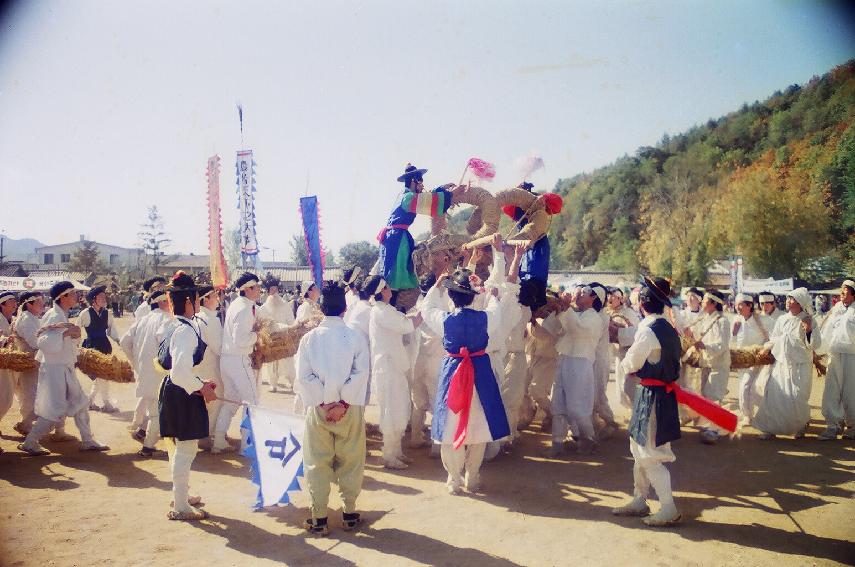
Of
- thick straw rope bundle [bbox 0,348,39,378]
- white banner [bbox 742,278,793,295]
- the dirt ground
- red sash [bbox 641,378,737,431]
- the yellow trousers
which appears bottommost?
the dirt ground

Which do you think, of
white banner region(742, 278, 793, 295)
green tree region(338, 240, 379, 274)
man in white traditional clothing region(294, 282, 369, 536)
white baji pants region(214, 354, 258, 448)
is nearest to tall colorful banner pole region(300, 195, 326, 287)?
white baji pants region(214, 354, 258, 448)

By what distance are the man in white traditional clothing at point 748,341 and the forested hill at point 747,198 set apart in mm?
3641

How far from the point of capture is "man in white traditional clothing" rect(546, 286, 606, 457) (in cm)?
674

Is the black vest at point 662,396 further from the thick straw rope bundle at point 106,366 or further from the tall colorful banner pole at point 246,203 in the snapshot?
the tall colorful banner pole at point 246,203

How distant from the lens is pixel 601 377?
25.3 feet

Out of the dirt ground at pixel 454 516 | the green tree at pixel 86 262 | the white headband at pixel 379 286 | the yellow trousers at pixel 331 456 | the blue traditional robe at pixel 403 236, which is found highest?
the green tree at pixel 86 262

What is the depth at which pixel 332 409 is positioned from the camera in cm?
450

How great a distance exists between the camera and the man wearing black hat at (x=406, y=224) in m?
6.82

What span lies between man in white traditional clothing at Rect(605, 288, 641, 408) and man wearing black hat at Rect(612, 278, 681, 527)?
3.24m

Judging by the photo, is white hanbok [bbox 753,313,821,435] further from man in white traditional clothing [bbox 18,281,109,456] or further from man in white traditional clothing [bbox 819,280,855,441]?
man in white traditional clothing [bbox 18,281,109,456]

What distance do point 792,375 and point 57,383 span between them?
948 cm

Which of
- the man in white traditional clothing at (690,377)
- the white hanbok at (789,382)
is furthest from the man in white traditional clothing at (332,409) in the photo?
the white hanbok at (789,382)

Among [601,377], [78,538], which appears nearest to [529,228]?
[601,377]

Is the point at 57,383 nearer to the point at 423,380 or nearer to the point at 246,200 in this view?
the point at 423,380
